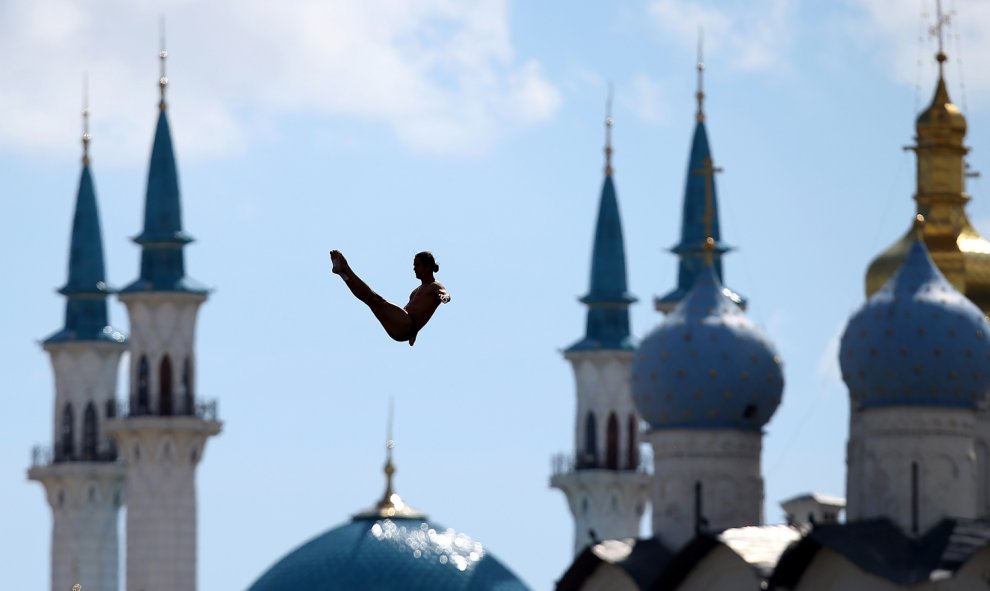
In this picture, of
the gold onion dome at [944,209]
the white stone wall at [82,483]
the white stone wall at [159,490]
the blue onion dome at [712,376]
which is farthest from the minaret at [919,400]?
the white stone wall at [82,483]

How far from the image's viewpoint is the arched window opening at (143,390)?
4326 inches

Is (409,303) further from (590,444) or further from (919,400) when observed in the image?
(590,444)

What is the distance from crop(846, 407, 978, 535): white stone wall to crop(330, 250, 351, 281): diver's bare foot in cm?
4504

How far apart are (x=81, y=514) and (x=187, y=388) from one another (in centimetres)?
636

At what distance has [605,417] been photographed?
11656 cm

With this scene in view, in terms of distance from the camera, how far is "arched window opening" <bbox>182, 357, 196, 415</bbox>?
362 feet

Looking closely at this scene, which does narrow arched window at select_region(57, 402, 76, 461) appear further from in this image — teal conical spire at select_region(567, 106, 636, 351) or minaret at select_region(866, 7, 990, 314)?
minaret at select_region(866, 7, 990, 314)

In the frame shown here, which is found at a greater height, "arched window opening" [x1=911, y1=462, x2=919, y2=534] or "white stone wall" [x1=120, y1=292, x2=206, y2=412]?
"white stone wall" [x1=120, y1=292, x2=206, y2=412]

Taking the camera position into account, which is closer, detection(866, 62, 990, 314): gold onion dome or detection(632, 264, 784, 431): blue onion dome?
detection(632, 264, 784, 431): blue onion dome

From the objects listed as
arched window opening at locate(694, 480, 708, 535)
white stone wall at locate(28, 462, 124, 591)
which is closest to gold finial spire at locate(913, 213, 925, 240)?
arched window opening at locate(694, 480, 708, 535)

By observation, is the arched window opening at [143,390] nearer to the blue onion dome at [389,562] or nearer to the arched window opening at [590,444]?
the blue onion dome at [389,562]

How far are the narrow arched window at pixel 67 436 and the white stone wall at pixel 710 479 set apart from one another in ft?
109

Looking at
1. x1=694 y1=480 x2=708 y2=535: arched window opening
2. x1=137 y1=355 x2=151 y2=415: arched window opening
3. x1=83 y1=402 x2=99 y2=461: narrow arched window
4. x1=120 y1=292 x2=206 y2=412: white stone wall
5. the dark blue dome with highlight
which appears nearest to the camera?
x1=694 y1=480 x2=708 y2=535: arched window opening

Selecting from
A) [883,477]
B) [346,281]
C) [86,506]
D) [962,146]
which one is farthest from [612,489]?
[346,281]
